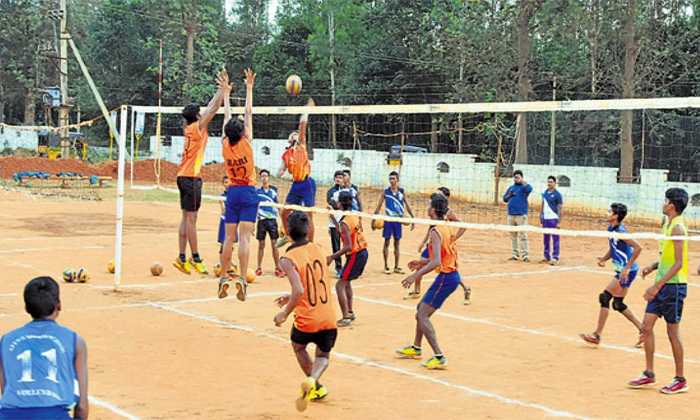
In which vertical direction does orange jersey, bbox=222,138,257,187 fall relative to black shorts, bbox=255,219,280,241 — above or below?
above

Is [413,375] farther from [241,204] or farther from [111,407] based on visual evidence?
[111,407]

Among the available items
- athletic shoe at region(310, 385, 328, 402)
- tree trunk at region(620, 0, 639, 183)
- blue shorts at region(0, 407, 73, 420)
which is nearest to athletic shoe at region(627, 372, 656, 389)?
athletic shoe at region(310, 385, 328, 402)

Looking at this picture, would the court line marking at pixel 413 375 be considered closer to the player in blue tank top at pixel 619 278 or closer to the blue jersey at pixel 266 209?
the player in blue tank top at pixel 619 278

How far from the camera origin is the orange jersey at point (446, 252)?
9.10 m

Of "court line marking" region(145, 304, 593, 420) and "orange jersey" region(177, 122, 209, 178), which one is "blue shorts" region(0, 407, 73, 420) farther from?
"orange jersey" region(177, 122, 209, 178)

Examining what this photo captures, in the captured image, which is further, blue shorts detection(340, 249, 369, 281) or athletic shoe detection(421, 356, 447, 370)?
blue shorts detection(340, 249, 369, 281)

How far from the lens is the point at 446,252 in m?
9.19

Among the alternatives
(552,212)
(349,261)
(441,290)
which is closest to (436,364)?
(441,290)

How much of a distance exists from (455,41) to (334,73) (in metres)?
16.5

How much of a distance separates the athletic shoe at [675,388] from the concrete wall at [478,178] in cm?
1947

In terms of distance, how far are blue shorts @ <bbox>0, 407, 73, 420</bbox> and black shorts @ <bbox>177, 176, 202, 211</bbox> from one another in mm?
6927

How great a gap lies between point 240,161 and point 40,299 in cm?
540

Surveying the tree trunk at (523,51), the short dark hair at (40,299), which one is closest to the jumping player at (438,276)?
the short dark hair at (40,299)

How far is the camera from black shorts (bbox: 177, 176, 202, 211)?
36.9 feet
